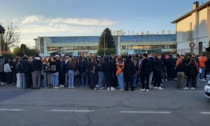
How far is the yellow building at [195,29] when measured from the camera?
124 ft

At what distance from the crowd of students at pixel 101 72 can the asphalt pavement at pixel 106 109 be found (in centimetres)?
163

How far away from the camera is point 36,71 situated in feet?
53.6

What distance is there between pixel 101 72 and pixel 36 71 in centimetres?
353

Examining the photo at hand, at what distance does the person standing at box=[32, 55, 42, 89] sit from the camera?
16.2 metres

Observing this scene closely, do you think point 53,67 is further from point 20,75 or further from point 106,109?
point 106,109

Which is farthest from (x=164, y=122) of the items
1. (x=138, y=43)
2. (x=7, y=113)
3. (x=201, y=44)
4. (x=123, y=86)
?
Answer: (x=138, y=43)

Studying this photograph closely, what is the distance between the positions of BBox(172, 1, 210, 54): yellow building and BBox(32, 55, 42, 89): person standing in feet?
66.5

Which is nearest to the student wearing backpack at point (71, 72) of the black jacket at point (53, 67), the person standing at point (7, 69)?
the black jacket at point (53, 67)

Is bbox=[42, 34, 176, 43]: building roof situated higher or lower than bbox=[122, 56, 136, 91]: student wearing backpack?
higher

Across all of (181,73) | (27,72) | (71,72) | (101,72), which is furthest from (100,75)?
(181,73)

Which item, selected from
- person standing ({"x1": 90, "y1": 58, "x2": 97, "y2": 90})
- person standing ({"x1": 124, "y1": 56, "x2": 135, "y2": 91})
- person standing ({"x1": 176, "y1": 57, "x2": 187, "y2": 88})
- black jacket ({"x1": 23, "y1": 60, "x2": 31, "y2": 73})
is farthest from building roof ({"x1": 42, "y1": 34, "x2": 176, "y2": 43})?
black jacket ({"x1": 23, "y1": 60, "x2": 31, "y2": 73})

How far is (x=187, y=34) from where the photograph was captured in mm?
47062

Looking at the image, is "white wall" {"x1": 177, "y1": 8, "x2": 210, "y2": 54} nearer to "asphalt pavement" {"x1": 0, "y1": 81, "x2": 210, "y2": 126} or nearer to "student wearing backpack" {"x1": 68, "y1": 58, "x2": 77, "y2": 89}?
"student wearing backpack" {"x1": 68, "y1": 58, "x2": 77, "y2": 89}

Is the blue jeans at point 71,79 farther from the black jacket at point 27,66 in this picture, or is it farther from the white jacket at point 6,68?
the white jacket at point 6,68
